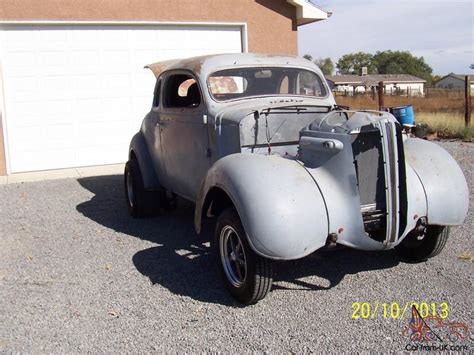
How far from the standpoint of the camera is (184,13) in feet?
36.0

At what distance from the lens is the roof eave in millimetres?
11297

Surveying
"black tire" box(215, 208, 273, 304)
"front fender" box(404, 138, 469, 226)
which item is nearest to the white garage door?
"black tire" box(215, 208, 273, 304)

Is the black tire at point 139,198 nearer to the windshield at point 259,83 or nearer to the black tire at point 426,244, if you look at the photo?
the windshield at point 259,83

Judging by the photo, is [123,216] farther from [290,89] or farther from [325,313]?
[325,313]

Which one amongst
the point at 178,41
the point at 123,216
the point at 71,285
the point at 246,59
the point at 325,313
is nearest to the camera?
the point at 325,313

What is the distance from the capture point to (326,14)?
11.6 metres

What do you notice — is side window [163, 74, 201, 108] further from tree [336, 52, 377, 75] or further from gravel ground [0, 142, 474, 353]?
tree [336, 52, 377, 75]

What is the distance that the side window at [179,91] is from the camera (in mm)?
5969

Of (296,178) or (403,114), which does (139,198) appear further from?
(403,114)

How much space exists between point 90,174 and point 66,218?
3.25 metres

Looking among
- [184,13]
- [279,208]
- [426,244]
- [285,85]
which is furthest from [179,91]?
[184,13]

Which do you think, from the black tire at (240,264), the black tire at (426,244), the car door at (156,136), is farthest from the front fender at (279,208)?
the car door at (156,136)

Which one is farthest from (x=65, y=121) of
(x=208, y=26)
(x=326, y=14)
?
(x=326, y=14)

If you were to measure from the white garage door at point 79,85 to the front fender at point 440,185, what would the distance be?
7400 mm
